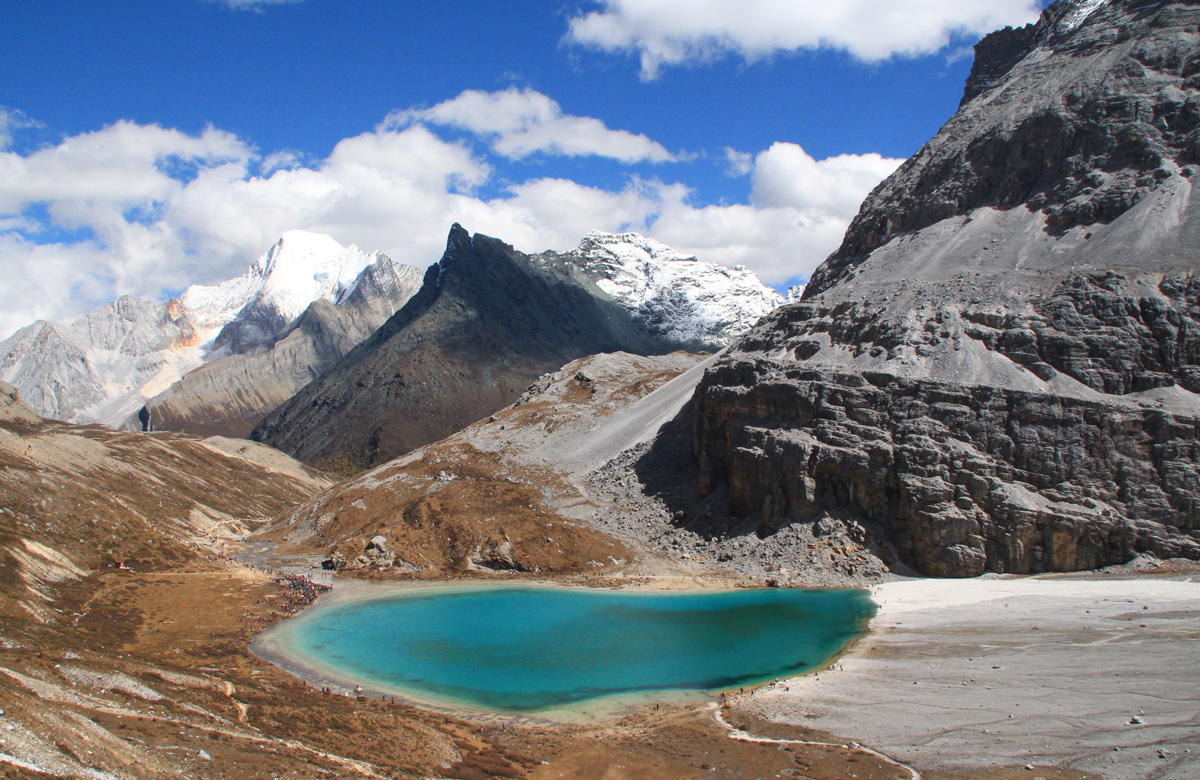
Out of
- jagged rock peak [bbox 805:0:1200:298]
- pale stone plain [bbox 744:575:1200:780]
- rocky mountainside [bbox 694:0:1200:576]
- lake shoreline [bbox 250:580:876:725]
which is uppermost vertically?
jagged rock peak [bbox 805:0:1200:298]

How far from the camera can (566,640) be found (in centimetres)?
4731

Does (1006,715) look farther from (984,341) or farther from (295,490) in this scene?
(295,490)

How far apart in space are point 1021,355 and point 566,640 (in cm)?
4534

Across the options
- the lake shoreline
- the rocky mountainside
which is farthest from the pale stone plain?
the rocky mountainside

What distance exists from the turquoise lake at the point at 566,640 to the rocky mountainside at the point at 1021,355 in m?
12.2

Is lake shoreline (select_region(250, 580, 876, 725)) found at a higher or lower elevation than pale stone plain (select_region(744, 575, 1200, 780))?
lower

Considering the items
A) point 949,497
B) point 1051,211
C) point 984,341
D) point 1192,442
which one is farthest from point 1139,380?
point 1051,211

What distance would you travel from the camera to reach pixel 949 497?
2333 inches

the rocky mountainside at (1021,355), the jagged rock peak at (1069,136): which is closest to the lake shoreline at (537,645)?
the rocky mountainside at (1021,355)

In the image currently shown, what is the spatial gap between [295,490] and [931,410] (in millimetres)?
121937

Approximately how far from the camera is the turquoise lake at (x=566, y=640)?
39.1m

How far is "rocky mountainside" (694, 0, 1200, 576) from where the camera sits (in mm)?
55812

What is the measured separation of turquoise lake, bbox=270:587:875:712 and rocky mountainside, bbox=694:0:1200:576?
12.2 metres

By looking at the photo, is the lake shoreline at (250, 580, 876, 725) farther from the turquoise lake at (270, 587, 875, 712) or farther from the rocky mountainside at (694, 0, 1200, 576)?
the rocky mountainside at (694, 0, 1200, 576)
